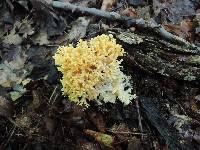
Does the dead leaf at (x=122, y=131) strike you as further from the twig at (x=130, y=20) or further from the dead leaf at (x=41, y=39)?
the dead leaf at (x=41, y=39)

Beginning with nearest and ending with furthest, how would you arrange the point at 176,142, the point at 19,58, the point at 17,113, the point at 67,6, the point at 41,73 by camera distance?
1. the point at 176,142
2. the point at 17,113
3. the point at 41,73
4. the point at 19,58
5. the point at 67,6

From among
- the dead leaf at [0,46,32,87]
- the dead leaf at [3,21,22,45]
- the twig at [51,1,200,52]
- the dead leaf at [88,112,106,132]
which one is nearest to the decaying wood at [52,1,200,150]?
the twig at [51,1,200,52]

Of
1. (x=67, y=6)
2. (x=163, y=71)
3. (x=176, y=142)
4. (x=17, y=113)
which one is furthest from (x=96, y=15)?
(x=176, y=142)

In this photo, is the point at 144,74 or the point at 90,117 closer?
the point at 90,117

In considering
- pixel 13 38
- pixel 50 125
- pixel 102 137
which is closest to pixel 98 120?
pixel 102 137

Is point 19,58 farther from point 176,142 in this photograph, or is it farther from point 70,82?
point 176,142

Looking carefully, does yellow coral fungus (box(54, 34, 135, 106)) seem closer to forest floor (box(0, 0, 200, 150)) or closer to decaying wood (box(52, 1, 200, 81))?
forest floor (box(0, 0, 200, 150))

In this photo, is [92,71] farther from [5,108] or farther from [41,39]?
[41,39]
